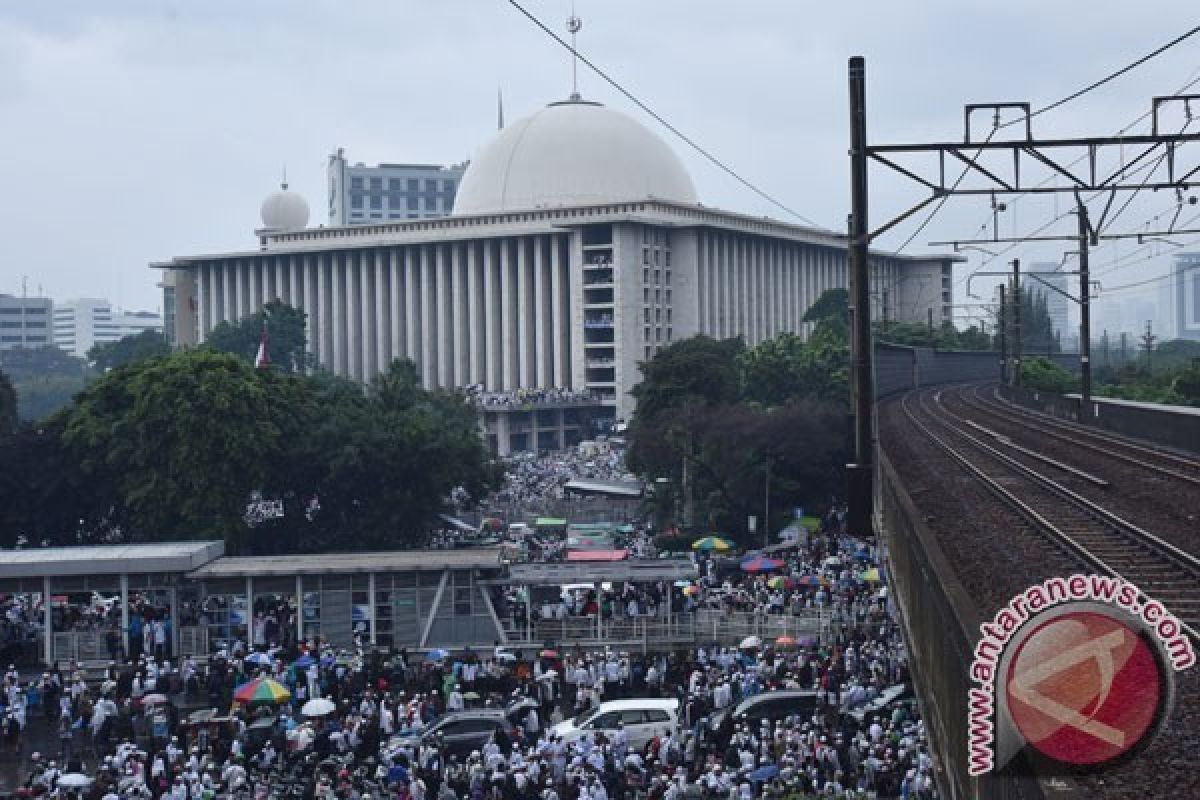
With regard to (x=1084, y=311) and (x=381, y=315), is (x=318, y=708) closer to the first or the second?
(x=1084, y=311)

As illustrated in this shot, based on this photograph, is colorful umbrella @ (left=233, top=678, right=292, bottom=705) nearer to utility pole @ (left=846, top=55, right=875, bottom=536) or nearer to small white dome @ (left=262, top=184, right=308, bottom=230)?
utility pole @ (left=846, top=55, right=875, bottom=536)

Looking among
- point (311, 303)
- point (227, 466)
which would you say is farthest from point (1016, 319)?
point (311, 303)

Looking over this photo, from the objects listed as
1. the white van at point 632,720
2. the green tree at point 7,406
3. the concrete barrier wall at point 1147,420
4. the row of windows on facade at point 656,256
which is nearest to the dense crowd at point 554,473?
the green tree at point 7,406

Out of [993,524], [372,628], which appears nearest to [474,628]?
[372,628]

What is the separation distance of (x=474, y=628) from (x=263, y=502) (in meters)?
15.0

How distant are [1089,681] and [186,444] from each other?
119ft

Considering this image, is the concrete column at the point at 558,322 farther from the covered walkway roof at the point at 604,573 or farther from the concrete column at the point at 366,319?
the covered walkway roof at the point at 604,573

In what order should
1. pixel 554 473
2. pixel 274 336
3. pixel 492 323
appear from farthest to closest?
1. pixel 492 323
2. pixel 274 336
3. pixel 554 473

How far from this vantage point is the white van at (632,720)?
2341cm

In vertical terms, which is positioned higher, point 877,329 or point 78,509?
point 877,329

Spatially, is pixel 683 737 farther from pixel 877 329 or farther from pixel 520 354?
pixel 520 354

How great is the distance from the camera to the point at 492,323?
11425cm

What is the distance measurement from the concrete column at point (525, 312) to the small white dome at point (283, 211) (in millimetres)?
27531

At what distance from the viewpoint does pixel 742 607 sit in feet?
103
